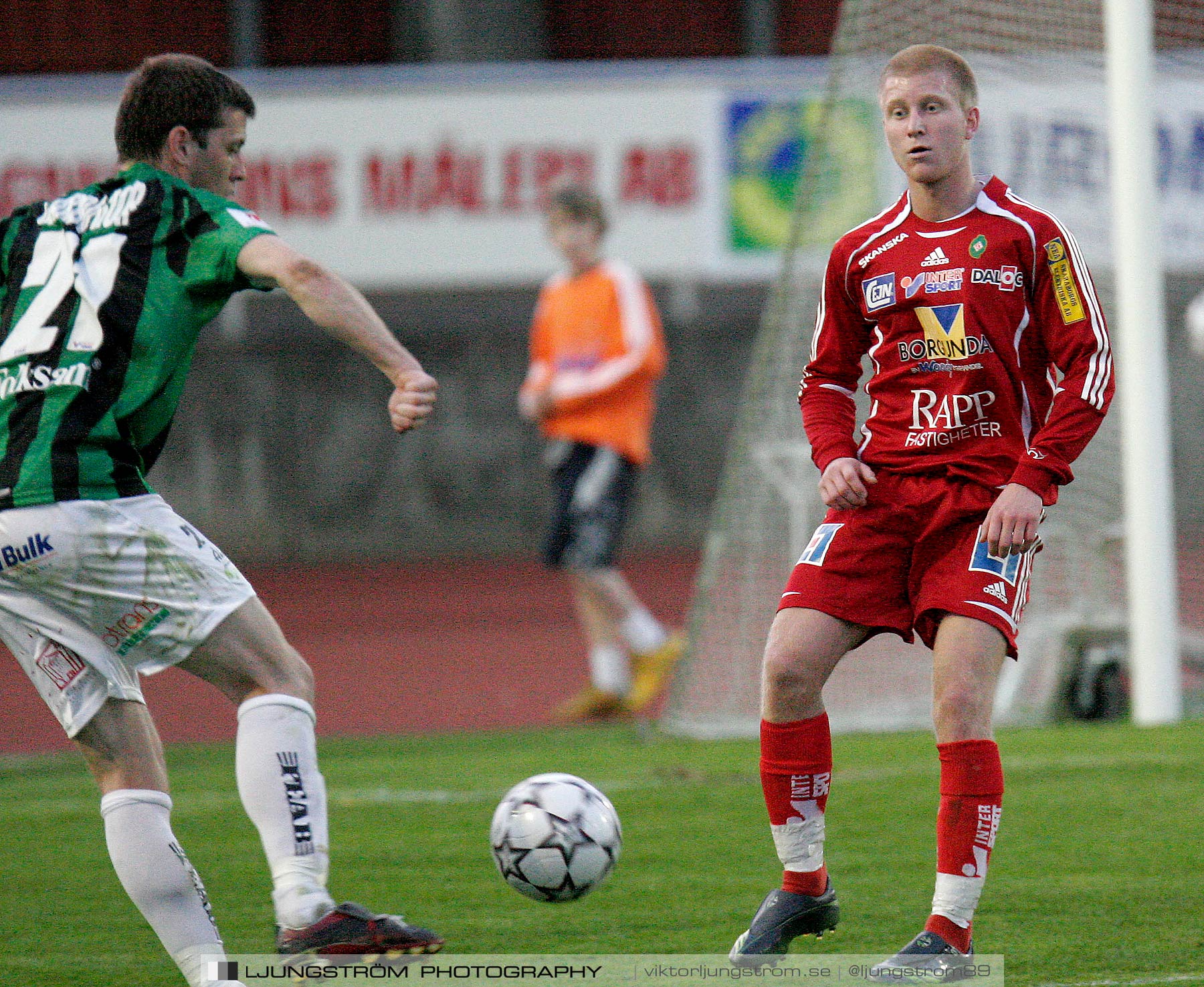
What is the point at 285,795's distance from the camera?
323cm

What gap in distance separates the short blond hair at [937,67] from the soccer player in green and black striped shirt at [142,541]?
122 cm

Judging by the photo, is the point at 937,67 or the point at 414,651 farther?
the point at 414,651

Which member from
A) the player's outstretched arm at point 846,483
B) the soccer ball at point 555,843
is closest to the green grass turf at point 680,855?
the soccer ball at point 555,843

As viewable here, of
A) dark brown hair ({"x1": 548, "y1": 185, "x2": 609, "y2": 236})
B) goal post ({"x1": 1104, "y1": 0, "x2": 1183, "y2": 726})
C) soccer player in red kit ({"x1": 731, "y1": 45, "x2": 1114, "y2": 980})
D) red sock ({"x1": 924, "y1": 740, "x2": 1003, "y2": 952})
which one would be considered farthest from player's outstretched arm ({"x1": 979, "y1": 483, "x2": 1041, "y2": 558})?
dark brown hair ({"x1": 548, "y1": 185, "x2": 609, "y2": 236})

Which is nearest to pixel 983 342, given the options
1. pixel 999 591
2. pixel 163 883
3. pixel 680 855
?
pixel 999 591

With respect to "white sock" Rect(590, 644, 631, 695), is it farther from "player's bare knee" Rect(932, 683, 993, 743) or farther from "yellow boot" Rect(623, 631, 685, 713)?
"player's bare knee" Rect(932, 683, 993, 743)

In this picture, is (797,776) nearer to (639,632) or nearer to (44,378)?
(44,378)

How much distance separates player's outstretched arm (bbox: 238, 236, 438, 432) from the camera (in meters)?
3.08

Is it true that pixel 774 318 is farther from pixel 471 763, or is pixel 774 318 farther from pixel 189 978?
pixel 189 978

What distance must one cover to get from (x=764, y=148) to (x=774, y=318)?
23.4 ft

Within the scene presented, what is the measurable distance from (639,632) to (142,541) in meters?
5.11

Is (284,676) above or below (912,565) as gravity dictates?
below

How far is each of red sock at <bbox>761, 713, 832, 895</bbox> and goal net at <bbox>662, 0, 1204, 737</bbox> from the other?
11.9ft

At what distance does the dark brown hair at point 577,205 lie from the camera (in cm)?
821
